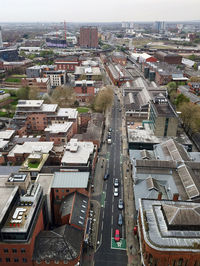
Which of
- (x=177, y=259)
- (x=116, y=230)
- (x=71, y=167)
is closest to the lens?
(x=177, y=259)

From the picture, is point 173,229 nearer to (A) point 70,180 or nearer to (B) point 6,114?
(A) point 70,180

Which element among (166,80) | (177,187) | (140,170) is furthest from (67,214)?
(166,80)

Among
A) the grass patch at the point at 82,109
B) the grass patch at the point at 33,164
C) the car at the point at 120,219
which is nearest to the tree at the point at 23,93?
the grass patch at the point at 82,109

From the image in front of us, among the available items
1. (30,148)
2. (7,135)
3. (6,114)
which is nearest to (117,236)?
(30,148)

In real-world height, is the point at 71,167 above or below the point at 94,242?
above

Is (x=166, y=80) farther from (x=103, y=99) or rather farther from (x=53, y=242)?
(x=53, y=242)

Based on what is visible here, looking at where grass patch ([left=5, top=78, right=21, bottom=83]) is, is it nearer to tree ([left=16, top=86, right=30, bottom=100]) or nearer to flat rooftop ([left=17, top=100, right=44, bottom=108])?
tree ([left=16, top=86, right=30, bottom=100])
